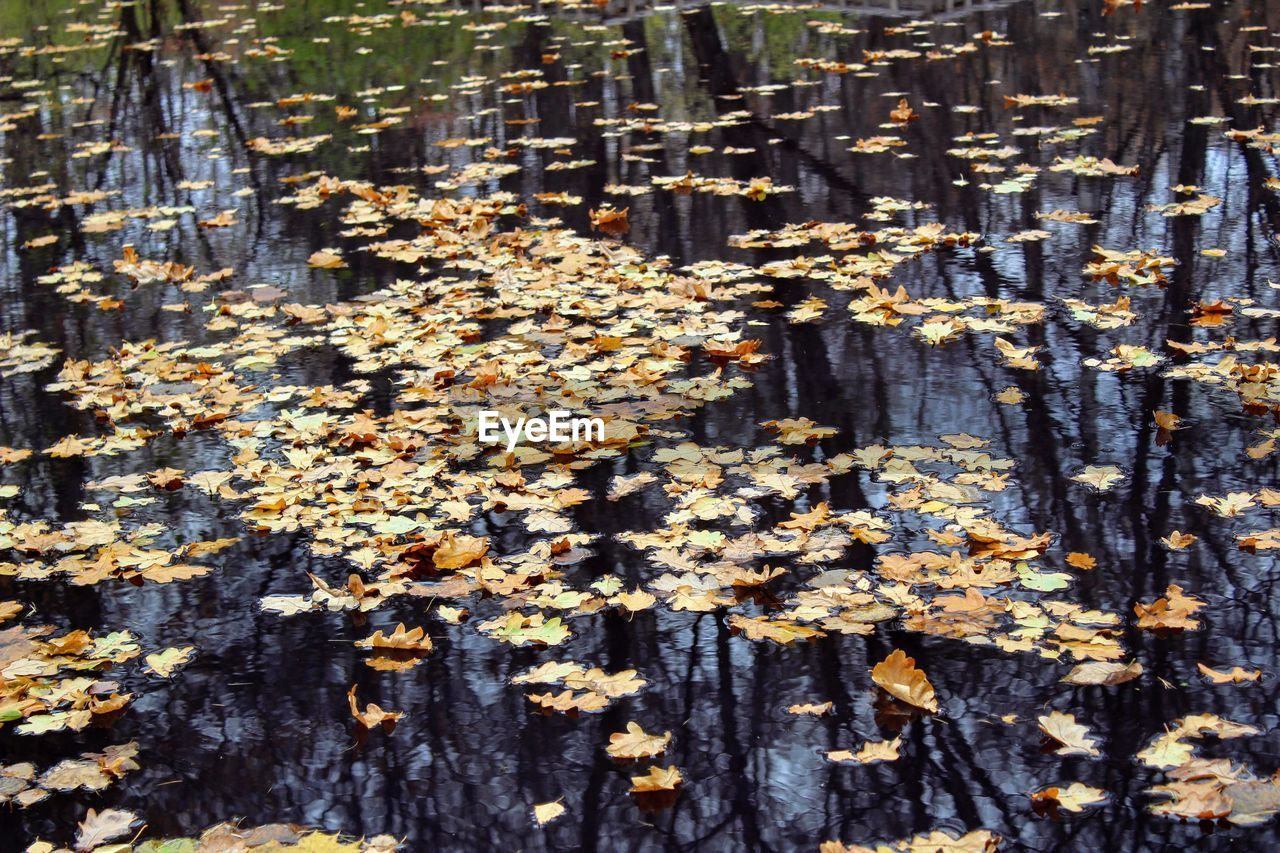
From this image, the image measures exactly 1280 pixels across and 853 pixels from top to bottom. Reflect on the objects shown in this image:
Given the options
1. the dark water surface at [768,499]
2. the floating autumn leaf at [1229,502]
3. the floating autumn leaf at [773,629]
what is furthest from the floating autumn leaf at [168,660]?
the floating autumn leaf at [1229,502]

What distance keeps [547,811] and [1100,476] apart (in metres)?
2.22

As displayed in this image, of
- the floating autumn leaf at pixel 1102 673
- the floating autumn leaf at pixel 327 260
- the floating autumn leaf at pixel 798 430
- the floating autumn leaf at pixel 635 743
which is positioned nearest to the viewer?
the floating autumn leaf at pixel 635 743

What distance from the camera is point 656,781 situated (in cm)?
292

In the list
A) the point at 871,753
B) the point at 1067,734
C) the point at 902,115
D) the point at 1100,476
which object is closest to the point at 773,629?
the point at 871,753

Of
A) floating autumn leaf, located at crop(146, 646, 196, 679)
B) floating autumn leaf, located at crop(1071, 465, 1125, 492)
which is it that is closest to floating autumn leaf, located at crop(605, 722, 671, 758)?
floating autumn leaf, located at crop(146, 646, 196, 679)

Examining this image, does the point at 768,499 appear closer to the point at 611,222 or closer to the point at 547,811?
the point at 547,811

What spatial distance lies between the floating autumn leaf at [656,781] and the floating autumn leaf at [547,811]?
0.17 metres

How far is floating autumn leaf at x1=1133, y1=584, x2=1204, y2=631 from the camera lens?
11.0ft

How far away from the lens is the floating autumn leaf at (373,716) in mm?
3240

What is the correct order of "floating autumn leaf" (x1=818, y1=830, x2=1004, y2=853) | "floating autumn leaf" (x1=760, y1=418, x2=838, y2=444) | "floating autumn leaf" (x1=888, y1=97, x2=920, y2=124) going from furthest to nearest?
1. "floating autumn leaf" (x1=888, y1=97, x2=920, y2=124)
2. "floating autumn leaf" (x1=760, y1=418, x2=838, y2=444)
3. "floating autumn leaf" (x1=818, y1=830, x2=1004, y2=853)

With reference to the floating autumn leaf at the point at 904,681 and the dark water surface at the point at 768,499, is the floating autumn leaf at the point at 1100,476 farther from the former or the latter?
the floating autumn leaf at the point at 904,681

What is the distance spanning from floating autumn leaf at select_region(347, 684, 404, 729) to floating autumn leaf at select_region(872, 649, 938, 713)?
1.22 meters

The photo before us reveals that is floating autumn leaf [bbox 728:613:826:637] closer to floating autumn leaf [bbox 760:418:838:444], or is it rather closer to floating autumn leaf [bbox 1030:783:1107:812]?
floating autumn leaf [bbox 1030:783:1107:812]

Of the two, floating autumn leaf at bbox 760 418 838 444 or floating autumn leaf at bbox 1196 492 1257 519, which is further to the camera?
floating autumn leaf at bbox 760 418 838 444
